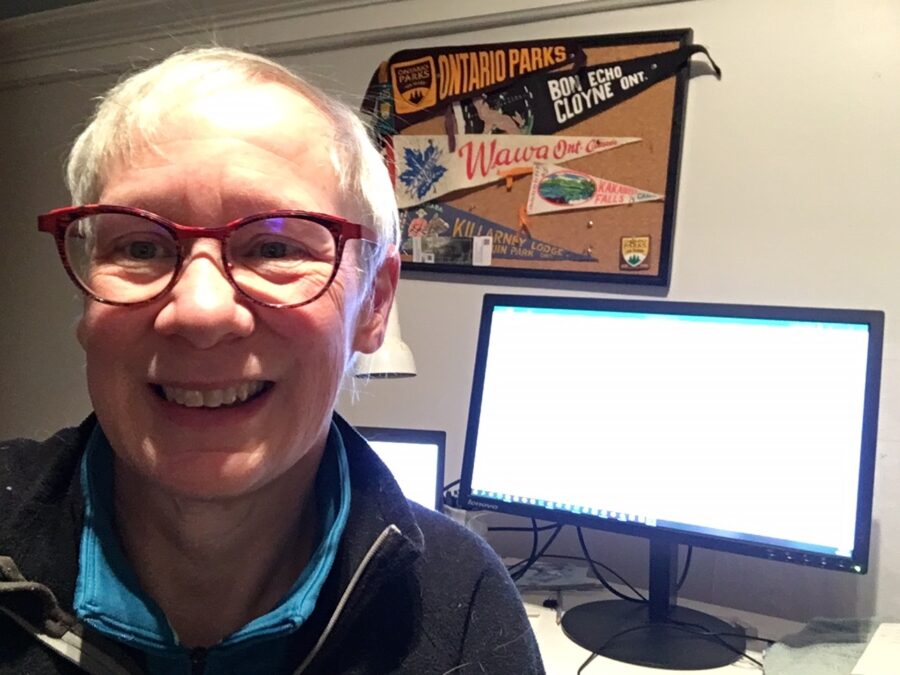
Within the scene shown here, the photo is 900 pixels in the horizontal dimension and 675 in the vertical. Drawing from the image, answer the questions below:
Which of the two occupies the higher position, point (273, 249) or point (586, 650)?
point (273, 249)

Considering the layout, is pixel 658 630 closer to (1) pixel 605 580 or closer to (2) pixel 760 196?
(1) pixel 605 580

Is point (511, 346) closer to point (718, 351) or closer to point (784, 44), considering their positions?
point (718, 351)

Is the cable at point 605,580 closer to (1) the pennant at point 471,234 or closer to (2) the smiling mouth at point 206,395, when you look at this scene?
(1) the pennant at point 471,234

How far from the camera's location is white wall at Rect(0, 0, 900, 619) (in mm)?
1318

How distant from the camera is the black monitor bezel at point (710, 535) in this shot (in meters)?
1.08

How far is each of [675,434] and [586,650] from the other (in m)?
0.33

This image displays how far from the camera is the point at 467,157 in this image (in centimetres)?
166

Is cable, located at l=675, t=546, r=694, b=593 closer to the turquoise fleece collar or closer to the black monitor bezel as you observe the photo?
the black monitor bezel

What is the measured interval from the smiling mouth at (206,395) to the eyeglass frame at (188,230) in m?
0.08

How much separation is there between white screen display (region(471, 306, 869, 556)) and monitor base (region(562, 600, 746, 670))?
0.54 feet

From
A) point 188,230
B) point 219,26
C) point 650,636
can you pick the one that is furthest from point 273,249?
point 219,26

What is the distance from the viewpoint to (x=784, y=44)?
4.56 ft

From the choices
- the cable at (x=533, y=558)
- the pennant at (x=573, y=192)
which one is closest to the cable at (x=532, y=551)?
the cable at (x=533, y=558)

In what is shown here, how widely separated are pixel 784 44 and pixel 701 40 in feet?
0.46
